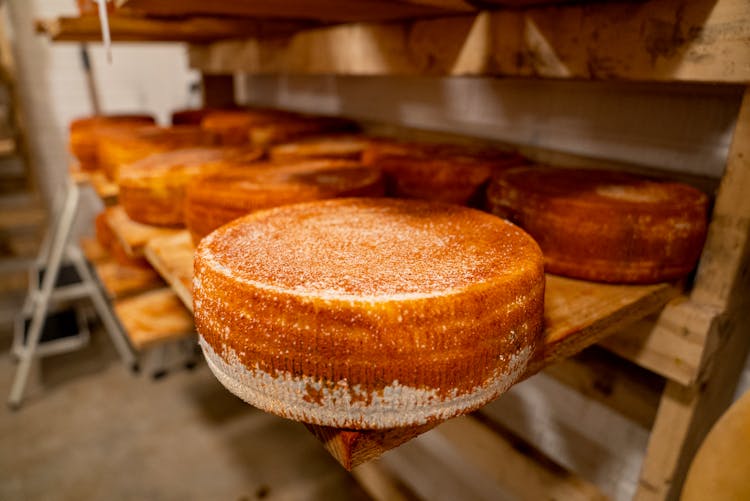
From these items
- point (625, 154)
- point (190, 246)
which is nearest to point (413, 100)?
point (625, 154)

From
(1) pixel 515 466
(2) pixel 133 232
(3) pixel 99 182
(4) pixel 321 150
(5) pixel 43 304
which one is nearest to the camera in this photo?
(2) pixel 133 232

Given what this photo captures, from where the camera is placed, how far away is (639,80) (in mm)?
1047

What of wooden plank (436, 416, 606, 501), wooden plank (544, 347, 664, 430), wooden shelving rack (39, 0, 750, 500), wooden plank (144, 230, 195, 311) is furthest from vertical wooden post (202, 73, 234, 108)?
wooden plank (544, 347, 664, 430)

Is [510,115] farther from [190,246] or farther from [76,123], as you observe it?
[76,123]

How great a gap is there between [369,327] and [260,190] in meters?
0.58

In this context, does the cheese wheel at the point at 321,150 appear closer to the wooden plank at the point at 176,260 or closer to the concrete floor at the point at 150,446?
the wooden plank at the point at 176,260

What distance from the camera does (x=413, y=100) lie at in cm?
204

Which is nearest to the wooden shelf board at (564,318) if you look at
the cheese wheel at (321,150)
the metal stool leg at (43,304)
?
the cheese wheel at (321,150)

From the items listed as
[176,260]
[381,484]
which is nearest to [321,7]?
[176,260]

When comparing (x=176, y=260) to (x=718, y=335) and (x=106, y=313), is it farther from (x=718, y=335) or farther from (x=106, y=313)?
(x=106, y=313)

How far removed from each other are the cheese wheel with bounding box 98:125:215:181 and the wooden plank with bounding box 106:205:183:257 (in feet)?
1.03

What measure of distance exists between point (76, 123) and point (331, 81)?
1.31 meters

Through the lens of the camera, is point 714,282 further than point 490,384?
Yes

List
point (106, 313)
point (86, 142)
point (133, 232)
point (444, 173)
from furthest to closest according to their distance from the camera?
point (106, 313), point (86, 142), point (133, 232), point (444, 173)
